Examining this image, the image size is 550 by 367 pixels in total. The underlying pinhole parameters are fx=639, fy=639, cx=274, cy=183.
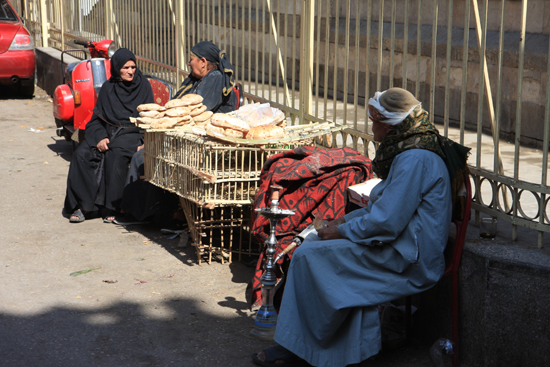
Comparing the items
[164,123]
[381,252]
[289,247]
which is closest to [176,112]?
[164,123]

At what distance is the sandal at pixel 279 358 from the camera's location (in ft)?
10.5

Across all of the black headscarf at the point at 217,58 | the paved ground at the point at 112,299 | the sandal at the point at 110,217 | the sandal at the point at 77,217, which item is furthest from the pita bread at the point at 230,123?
the sandal at the point at 77,217

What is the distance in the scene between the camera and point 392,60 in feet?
12.6

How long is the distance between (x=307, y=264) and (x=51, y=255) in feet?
7.97

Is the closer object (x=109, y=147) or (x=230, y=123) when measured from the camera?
(x=230, y=123)

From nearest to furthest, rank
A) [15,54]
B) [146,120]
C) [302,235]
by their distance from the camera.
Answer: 1. [302,235]
2. [146,120]
3. [15,54]

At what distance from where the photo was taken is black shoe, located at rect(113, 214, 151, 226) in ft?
17.9

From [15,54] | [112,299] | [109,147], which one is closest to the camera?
[112,299]

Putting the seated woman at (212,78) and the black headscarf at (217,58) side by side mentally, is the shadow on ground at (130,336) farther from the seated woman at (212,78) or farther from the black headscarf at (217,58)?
the black headscarf at (217,58)

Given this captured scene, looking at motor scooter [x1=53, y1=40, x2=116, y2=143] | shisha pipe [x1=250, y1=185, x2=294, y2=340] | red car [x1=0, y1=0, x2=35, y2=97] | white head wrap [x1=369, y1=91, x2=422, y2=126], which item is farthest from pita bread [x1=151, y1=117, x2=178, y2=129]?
red car [x1=0, y1=0, x2=35, y2=97]

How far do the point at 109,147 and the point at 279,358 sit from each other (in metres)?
3.07

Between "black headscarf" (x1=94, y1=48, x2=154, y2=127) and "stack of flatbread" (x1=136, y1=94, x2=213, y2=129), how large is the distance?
4.07ft

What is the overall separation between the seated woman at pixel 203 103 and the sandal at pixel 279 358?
7.17 feet

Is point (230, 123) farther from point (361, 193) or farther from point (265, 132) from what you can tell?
point (361, 193)
